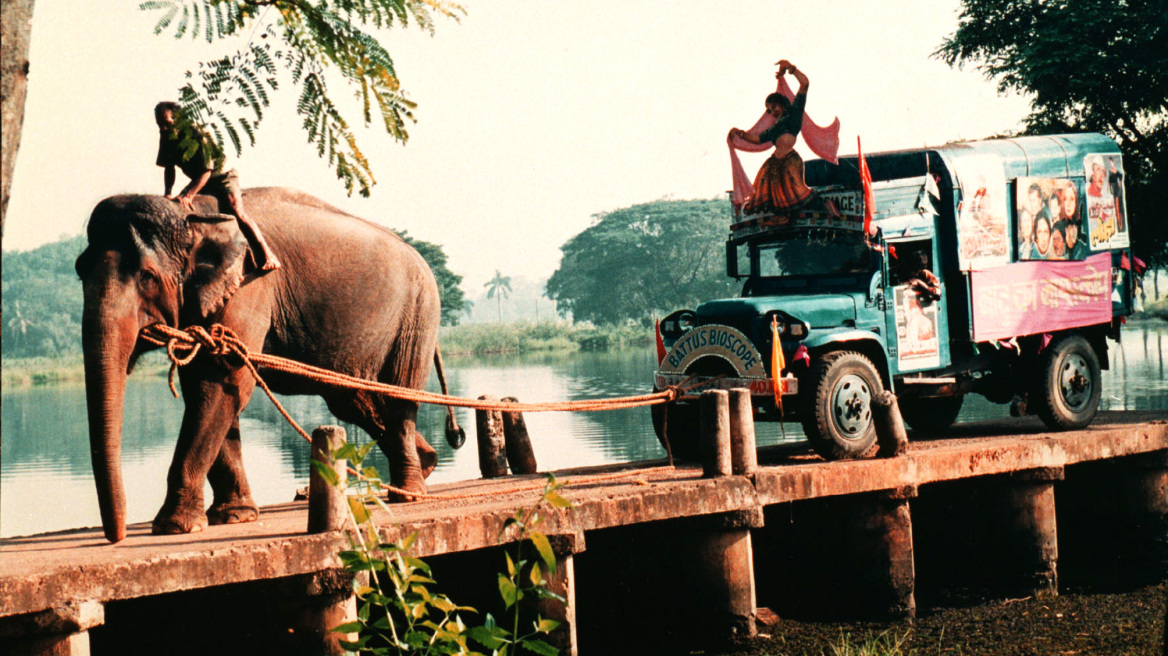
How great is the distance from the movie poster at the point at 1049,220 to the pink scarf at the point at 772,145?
6.30 ft

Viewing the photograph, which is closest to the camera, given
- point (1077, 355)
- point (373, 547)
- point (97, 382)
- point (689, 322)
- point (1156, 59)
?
point (373, 547)

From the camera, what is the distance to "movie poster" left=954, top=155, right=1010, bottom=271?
10445mm

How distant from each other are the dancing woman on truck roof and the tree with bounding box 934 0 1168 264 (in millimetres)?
12613

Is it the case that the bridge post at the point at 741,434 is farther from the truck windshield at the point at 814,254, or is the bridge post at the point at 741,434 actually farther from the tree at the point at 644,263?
the tree at the point at 644,263

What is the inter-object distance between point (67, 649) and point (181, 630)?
150 centimetres

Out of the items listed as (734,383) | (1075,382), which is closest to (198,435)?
(734,383)

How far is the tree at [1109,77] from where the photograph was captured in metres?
21.0

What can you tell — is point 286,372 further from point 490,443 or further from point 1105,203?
point 1105,203

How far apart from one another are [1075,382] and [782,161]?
3.58m

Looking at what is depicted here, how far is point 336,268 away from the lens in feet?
26.2

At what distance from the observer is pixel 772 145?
1048cm

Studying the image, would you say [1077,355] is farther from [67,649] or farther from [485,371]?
[485,371]

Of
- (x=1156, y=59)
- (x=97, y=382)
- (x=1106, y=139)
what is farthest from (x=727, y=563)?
(x=1156, y=59)

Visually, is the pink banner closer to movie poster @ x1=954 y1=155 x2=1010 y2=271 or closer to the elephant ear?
movie poster @ x1=954 y1=155 x2=1010 y2=271
